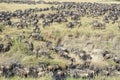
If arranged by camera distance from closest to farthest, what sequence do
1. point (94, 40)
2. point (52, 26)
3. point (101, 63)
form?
point (101, 63), point (94, 40), point (52, 26)

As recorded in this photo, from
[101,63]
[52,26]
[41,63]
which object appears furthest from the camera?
[52,26]

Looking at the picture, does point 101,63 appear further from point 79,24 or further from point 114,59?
point 79,24

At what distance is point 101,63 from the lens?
19.7 m

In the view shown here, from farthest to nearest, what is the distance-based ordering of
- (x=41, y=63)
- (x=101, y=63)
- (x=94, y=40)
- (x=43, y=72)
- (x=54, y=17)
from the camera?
(x=54, y=17)
(x=94, y=40)
(x=101, y=63)
(x=41, y=63)
(x=43, y=72)

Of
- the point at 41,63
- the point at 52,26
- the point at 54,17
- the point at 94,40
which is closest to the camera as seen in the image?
the point at 41,63

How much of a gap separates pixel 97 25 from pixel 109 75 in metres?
8.67

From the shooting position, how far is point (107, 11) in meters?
33.0

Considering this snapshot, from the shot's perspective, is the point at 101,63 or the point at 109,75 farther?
the point at 101,63

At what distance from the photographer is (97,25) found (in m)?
25.4

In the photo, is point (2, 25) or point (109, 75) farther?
point (2, 25)

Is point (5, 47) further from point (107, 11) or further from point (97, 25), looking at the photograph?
point (107, 11)

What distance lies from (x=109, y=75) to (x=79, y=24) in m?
9.29

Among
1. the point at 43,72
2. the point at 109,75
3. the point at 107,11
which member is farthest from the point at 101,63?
the point at 107,11

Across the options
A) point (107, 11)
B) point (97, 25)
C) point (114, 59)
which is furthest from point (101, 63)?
point (107, 11)
